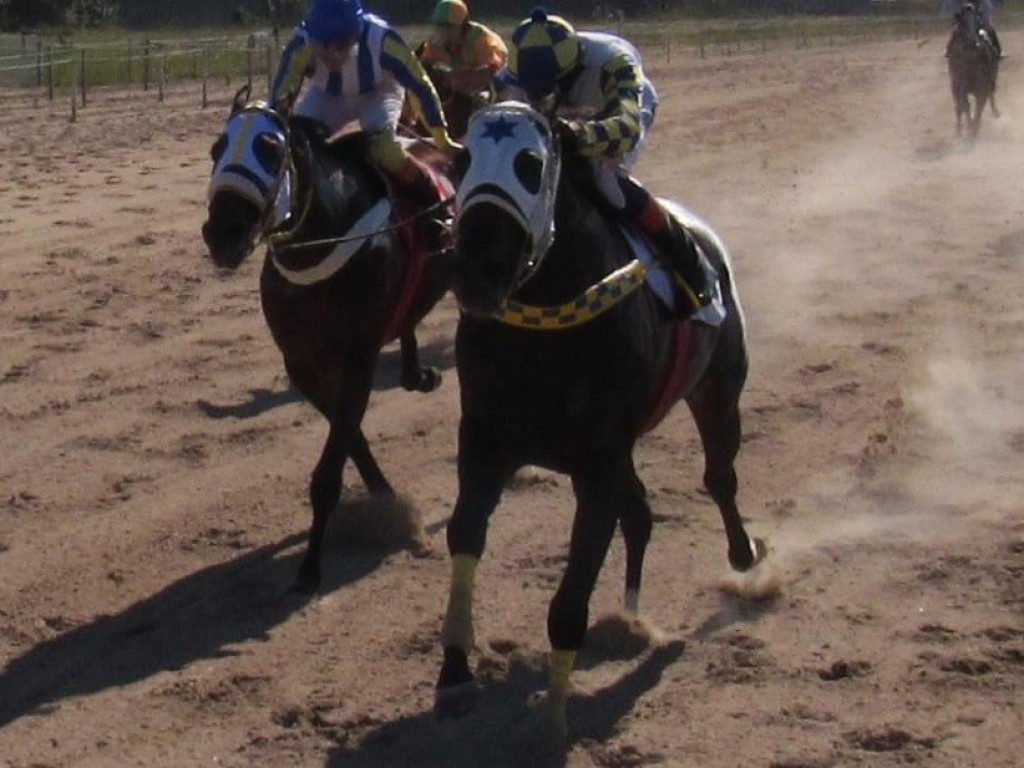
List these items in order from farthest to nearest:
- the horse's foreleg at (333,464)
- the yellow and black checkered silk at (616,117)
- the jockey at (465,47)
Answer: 1. the jockey at (465,47)
2. the horse's foreleg at (333,464)
3. the yellow and black checkered silk at (616,117)

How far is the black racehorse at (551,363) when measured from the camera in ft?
18.3

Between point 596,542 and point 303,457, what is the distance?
375 cm

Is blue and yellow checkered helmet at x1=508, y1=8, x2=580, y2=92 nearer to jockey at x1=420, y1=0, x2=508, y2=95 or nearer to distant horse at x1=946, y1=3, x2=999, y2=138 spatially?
jockey at x1=420, y1=0, x2=508, y2=95

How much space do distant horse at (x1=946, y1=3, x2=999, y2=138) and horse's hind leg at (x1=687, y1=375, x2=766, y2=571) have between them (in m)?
18.3

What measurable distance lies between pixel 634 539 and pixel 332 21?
268 cm

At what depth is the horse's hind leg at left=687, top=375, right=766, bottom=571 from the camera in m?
7.57

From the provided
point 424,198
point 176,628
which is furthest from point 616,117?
point 424,198

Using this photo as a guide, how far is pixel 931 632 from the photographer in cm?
706

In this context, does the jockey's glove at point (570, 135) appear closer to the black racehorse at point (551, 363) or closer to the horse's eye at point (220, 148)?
the black racehorse at point (551, 363)

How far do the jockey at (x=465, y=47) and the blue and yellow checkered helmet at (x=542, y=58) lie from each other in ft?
15.6

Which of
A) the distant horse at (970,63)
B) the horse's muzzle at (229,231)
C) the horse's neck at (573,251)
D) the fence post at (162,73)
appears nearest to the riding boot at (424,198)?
the horse's muzzle at (229,231)

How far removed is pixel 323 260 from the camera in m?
7.90

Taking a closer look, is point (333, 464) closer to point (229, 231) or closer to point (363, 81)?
point (229, 231)

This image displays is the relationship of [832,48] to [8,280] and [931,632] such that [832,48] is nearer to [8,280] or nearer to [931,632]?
[8,280]
